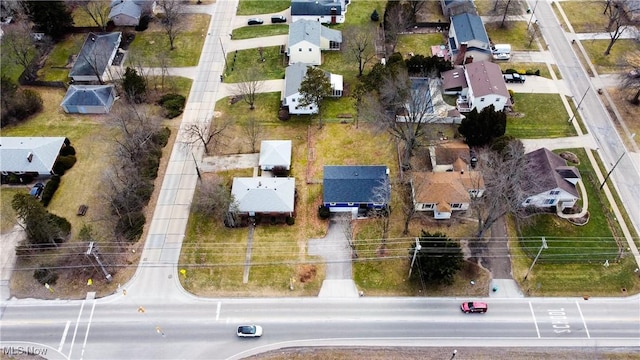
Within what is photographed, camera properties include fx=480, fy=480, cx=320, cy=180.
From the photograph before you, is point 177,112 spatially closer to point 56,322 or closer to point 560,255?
point 56,322

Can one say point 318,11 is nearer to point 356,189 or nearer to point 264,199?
point 356,189

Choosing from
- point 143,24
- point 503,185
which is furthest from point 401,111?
point 143,24

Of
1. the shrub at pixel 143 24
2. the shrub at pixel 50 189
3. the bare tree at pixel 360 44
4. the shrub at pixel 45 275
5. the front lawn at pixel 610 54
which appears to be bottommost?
the shrub at pixel 45 275

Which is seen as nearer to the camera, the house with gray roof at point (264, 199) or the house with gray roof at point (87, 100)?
the house with gray roof at point (264, 199)

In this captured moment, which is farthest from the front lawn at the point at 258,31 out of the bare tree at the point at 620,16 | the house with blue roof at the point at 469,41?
the bare tree at the point at 620,16

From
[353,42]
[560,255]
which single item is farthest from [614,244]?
[353,42]

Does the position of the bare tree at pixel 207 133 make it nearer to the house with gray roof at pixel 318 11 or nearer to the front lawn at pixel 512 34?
the house with gray roof at pixel 318 11
